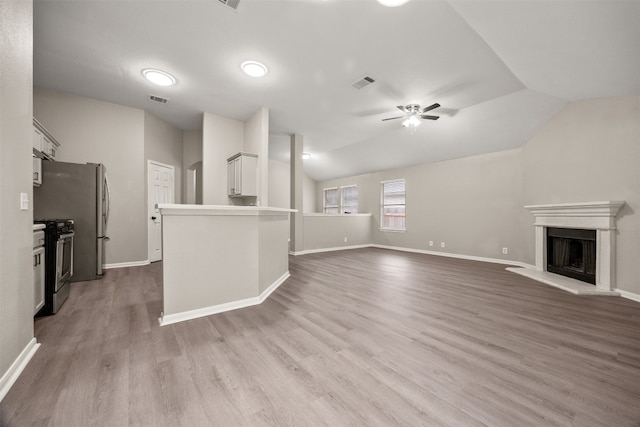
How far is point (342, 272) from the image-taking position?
4.33m

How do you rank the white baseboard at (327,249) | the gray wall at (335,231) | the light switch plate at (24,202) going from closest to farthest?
1. the light switch plate at (24,202)
2. the white baseboard at (327,249)
3. the gray wall at (335,231)

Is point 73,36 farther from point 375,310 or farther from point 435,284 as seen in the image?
point 435,284

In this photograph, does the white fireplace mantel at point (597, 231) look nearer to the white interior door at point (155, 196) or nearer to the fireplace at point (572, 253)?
the fireplace at point (572, 253)

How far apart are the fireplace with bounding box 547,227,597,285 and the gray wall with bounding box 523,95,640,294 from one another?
1.11ft

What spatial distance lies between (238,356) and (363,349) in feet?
3.05

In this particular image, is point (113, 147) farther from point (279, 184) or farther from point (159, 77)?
point (279, 184)

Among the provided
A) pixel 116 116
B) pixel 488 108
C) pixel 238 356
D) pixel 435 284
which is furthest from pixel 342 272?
pixel 116 116

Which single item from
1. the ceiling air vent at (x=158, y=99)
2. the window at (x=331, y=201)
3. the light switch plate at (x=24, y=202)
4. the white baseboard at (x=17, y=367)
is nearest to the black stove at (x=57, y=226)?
the light switch plate at (x=24, y=202)

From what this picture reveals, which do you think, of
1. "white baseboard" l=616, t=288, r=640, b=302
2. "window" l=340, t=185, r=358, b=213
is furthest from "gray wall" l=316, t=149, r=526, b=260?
"white baseboard" l=616, t=288, r=640, b=302

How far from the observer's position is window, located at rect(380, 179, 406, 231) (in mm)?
7336

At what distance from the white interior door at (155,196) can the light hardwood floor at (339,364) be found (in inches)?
89.1

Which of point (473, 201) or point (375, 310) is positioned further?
point (473, 201)

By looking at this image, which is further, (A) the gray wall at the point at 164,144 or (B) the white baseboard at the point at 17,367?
(A) the gray wall at the point at 164,144

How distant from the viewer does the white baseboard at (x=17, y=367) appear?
4.39 ft
